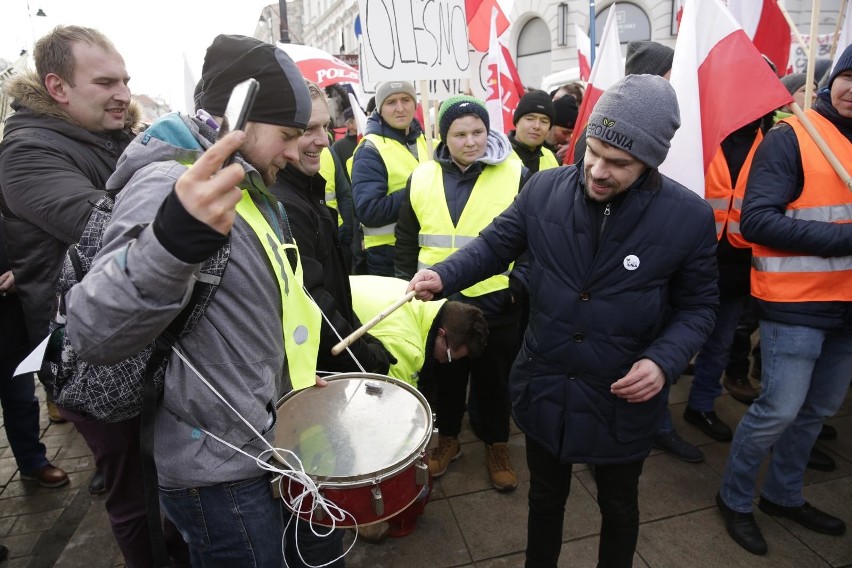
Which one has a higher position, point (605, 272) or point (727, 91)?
point (727, 91)

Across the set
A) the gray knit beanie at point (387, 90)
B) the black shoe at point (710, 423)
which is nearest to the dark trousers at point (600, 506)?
the black shoe at point (710, 423)

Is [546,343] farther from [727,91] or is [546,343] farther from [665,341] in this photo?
[727,91]

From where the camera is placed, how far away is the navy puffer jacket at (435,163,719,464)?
1794mm

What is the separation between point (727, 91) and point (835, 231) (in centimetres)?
90

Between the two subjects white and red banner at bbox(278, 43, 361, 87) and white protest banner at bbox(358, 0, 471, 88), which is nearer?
white protest banner at bbox(358, 0, 471, 88)

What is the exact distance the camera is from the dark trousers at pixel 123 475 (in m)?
1.85

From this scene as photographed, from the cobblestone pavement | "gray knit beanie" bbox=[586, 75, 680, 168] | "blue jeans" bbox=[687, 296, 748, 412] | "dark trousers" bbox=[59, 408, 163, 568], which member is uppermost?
"gray knit beanie" bbox=[586, 75, 680, 168]

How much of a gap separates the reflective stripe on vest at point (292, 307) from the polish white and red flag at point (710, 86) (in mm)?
2019

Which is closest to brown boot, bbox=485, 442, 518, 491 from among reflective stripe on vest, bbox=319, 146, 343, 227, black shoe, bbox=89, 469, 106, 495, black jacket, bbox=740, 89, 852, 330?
black jacket, bbox=740, 89, 852, 330

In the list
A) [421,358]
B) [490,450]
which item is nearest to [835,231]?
[421,358]

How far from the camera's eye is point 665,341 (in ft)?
5.96

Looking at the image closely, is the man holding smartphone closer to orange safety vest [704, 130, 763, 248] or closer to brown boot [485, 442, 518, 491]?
brown boot [485, 442, 518, 491]

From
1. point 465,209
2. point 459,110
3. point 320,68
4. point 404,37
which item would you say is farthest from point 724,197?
point 320,68

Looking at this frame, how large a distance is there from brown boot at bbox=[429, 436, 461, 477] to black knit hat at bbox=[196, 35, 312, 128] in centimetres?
229
